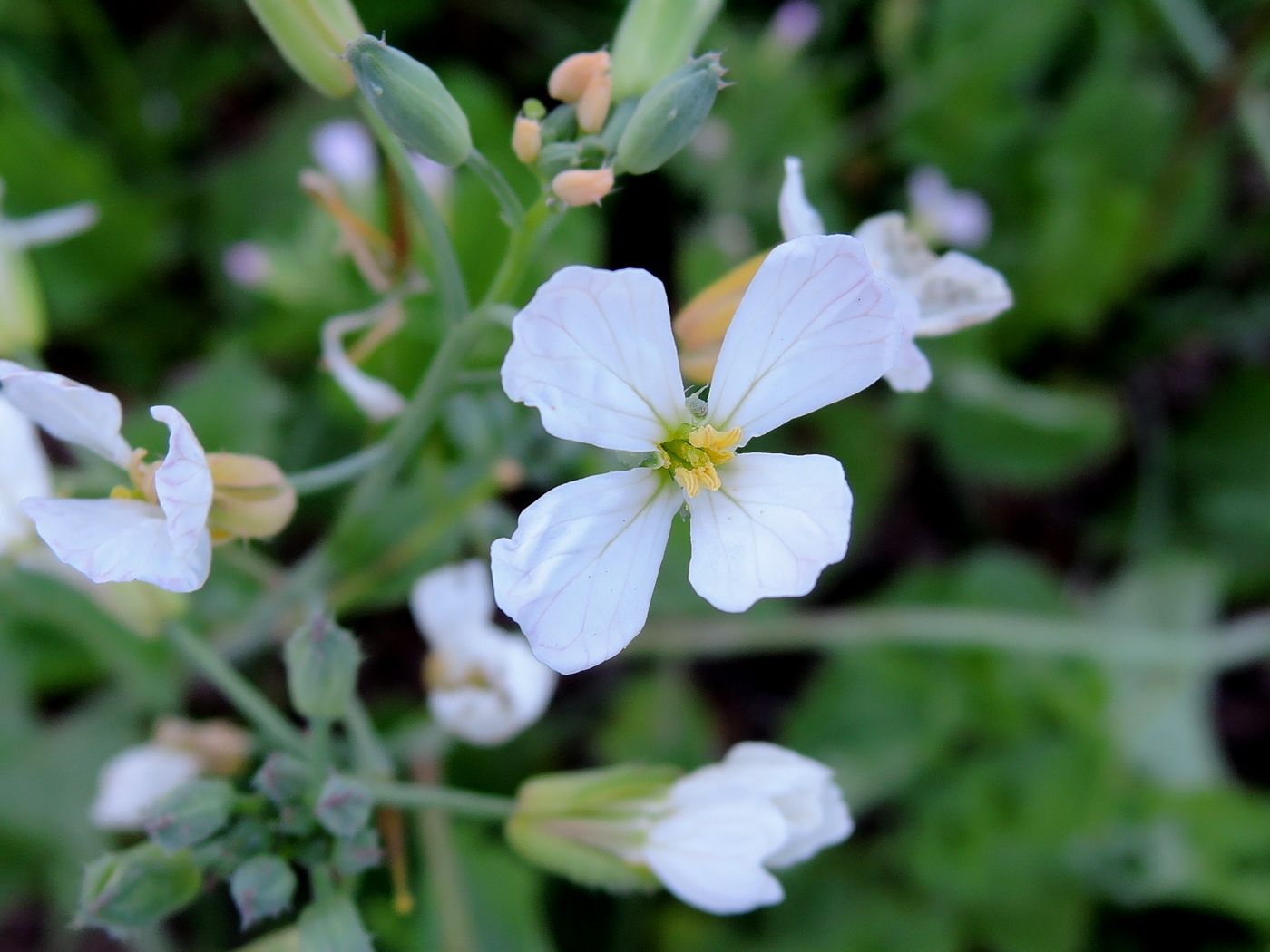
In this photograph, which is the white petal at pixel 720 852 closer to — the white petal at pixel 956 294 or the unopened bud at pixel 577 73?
the white petal at pixel 956 294

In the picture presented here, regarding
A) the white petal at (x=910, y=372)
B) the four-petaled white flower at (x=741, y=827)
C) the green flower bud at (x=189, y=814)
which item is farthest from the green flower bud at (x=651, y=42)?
the green flower bud at (x=189, y=814)

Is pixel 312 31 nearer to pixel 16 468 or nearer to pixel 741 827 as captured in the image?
pixel 16 468

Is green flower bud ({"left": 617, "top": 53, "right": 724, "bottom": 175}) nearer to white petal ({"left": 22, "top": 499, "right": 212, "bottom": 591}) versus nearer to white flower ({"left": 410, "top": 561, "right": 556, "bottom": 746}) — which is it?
white petal ({"left": 22, "top": 499, "right": 212, "bottom": 591})

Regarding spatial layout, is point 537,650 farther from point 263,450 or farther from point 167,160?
point 167,160

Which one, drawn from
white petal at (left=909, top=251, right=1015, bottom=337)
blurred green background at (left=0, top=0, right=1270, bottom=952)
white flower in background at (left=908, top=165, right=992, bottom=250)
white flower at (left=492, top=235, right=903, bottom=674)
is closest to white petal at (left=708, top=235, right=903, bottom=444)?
white flower at (left=492, top=235, right=903, bottom=674)

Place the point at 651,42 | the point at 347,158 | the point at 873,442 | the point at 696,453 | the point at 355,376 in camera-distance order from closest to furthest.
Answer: the point at 696,453
the point at 651,42
the point at 355,376
the point at 347,158
the point at 873,442

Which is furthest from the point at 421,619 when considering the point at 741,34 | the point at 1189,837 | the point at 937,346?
the point at 741,34

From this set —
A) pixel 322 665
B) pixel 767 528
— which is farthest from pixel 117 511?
pixel 767 528
